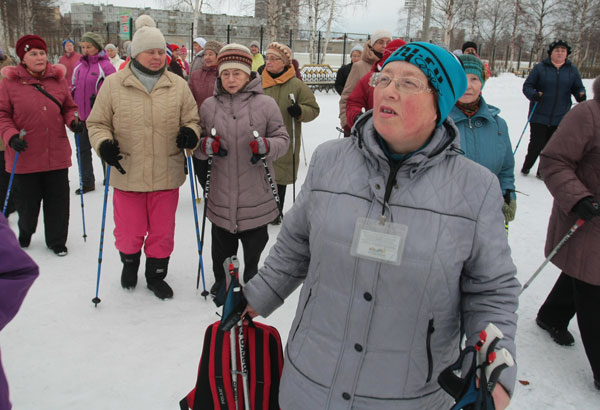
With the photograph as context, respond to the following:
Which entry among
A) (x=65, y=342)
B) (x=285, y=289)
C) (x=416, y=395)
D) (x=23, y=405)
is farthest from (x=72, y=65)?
(x=416, y=395)

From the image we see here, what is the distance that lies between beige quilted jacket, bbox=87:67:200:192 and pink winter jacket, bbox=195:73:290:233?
0.22 meters

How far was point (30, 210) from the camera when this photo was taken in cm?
438

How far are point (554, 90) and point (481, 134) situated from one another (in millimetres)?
5380

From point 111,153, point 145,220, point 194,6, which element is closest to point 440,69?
point 111,153

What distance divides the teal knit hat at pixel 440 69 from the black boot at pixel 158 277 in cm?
283

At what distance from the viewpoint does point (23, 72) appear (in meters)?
4.04

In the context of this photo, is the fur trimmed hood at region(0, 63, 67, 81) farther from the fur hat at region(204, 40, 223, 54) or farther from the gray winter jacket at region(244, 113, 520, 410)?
the gray winter jacket at region(244, 113, 520, 410)

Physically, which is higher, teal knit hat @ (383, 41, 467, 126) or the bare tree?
the bare tree

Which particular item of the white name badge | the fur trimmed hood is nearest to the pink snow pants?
the fur trimmed hood

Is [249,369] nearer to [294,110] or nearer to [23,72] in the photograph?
[294,110]

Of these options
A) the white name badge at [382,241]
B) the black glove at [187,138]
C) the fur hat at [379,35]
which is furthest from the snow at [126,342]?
the fur hat at [379,35]

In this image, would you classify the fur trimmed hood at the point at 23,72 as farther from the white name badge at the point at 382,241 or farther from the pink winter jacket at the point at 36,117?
the white name badge at the point at 382,241

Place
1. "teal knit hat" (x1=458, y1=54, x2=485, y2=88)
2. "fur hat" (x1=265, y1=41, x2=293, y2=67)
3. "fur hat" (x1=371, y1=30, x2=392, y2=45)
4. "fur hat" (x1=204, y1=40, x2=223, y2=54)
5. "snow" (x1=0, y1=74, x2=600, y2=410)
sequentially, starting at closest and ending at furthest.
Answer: "snow" (x1=0, y1=74, x2=600, y2=410) < "teal knit hat" (x1=458, y1=54, x2=485, y2=88) < "fur hat" (x1=265, y1=41, x2=293, y2=67) < "fur hat" (x1=204, y1=40, x2=223, y2=54) < "fur hat" (x1=371, y1=30, x2=392, y2=45)

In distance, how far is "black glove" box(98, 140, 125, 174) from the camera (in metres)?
3.13
